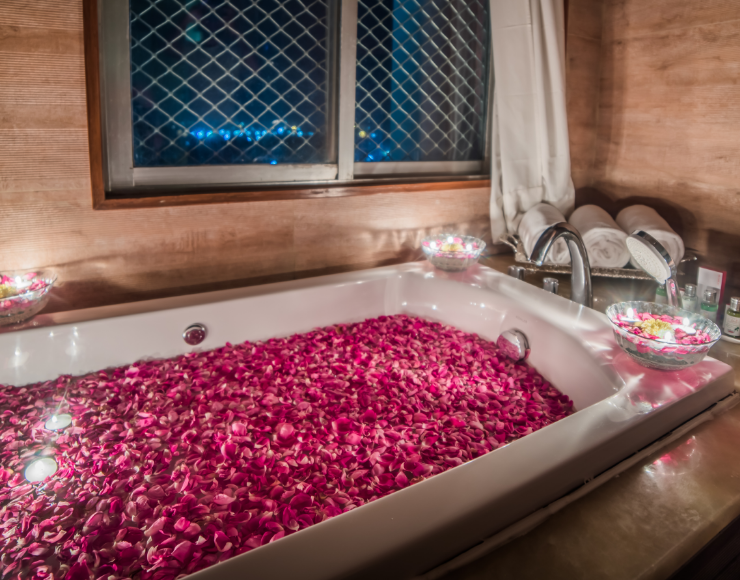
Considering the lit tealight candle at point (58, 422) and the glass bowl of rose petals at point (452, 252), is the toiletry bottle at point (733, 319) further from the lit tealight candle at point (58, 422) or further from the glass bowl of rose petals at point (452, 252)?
the lit tealight candle at point (58, 422)

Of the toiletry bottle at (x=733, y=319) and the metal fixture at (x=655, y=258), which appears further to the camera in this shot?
the toiletry bottle at (x=733, y=319)

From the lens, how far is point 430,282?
6.81 ft

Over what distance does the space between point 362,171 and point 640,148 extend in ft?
4.30

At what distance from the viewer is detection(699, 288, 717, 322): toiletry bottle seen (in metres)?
1.58

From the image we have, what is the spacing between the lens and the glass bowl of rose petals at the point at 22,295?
4.75 ft

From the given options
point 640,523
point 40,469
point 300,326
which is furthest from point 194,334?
point 640,523

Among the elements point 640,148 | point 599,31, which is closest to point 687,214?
point 640,148

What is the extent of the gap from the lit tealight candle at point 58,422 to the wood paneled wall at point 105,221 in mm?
464

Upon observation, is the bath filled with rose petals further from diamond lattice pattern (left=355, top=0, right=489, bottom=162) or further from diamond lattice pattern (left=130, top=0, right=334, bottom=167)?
diamond lattice pattern (left=355, top=0, right=489, bottom=162)

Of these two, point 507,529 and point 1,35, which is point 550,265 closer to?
point 507,529

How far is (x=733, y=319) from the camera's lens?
154cm

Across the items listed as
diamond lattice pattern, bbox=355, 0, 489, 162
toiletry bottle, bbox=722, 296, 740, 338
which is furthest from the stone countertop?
diamond lattice pattern, bbox=355, 0, 489, 162

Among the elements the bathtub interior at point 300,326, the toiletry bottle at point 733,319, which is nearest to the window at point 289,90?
the bathtub interior at point 300,326

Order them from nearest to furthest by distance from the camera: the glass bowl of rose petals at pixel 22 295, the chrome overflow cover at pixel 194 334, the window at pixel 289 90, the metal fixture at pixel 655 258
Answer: the metal fixture at pixel 655 258
the glass bowl of rose petals at pixel 22 295
the chrome overflow cover at pixel 194 334
the window at pixel 289 90
